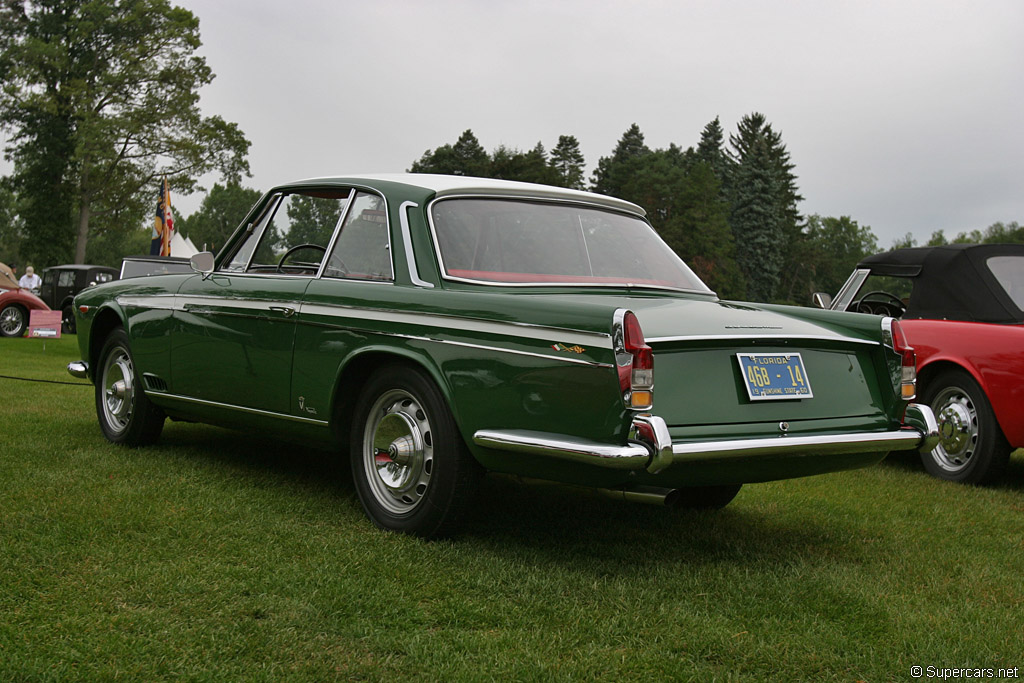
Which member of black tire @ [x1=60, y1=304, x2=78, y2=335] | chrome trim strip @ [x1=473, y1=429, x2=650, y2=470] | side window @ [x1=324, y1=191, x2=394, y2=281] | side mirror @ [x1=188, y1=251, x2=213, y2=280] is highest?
side window @ [x1=324, y1=191, x2=394, y2=281]

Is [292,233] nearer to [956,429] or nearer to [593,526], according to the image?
[593,526]

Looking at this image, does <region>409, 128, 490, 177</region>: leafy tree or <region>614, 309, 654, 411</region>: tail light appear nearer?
<region>614, 309, 654, 411</region>: tail light

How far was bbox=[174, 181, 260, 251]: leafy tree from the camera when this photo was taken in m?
85.6

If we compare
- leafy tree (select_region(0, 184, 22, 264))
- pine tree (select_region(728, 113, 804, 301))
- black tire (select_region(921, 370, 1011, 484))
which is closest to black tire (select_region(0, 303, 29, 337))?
black tire (select_region(921, 370, 1011, 484))

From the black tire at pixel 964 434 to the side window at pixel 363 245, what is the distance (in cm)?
394

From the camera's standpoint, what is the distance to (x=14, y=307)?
65.3ft

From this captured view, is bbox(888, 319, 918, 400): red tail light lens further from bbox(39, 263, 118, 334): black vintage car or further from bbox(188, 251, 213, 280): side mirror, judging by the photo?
bbox(39, 263, 118, 334): black vintage car

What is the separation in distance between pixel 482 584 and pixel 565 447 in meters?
0.61

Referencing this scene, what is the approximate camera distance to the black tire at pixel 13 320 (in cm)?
1967

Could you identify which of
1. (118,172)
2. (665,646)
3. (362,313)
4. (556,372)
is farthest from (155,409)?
(118,172)

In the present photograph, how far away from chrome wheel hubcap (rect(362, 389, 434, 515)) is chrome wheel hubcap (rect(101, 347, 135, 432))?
2500mm

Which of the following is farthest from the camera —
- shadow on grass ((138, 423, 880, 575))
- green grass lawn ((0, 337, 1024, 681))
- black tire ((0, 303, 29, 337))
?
black tire ((0, 303, 29, 337))

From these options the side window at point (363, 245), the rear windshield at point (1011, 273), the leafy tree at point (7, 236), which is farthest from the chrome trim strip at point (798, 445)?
the leafy tree at point (7, 236)
